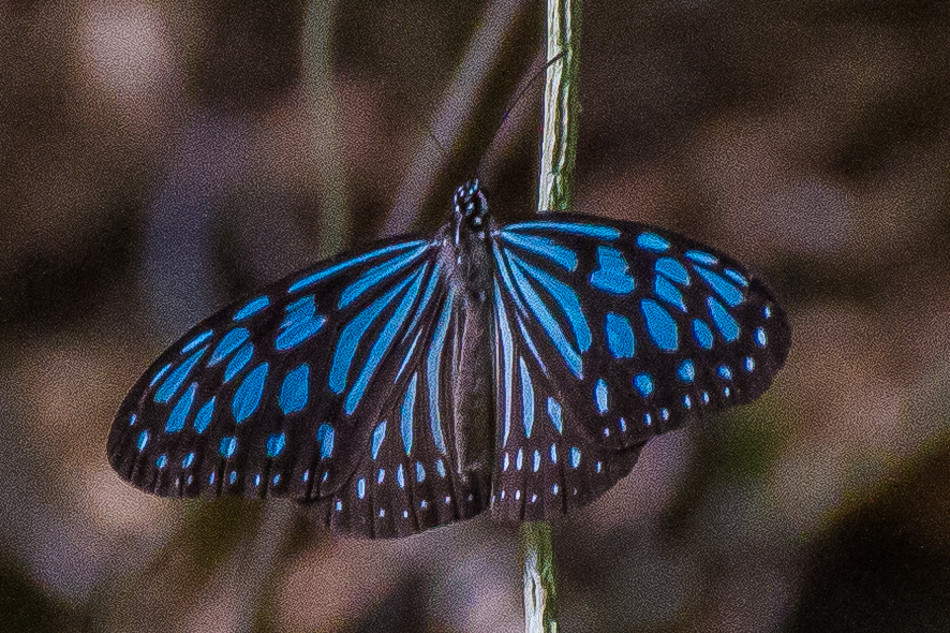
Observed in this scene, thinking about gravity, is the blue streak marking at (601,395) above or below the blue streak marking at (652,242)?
below

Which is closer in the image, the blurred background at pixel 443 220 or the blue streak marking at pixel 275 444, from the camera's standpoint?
the blue streak marking at pixel 275 444

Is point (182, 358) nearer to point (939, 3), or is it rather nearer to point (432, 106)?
point (432, 106)

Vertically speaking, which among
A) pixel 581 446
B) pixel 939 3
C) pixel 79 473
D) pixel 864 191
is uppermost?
pixel 939 3

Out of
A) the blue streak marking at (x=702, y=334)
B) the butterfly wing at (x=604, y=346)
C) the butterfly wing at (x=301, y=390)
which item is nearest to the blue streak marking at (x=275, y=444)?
the butterfly wing at (x=301, y=390)

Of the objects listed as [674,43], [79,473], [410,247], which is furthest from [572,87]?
[79,473]

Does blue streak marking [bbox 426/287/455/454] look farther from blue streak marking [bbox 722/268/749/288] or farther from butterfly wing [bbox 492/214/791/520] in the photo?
blue streak marking [bbox 722/268/749/288]

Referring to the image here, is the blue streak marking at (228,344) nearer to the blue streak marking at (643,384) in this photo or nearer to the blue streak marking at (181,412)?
the blue streak marking at (181,412)

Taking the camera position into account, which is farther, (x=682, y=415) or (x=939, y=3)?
(x=939, y=3)

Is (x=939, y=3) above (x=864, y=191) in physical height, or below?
above
